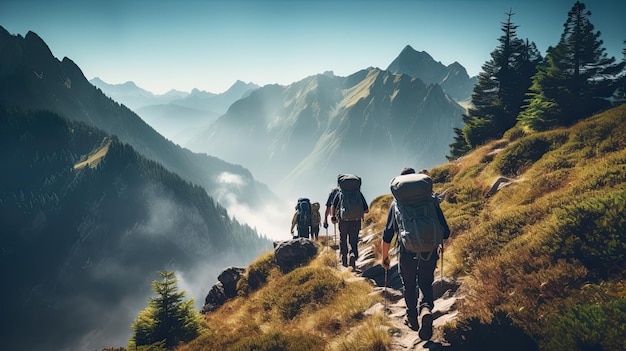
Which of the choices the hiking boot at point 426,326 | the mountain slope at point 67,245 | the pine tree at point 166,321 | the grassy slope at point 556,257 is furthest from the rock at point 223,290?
the mountain slope at point 67,245

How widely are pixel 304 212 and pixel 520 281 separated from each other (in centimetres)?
1235

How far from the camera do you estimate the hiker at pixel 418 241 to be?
6.05 m

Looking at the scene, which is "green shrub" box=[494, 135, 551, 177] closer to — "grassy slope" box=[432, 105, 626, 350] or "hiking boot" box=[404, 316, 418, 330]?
"grassy slope" box=[432, 105, 626, 350]

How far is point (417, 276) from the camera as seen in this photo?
6664 mm

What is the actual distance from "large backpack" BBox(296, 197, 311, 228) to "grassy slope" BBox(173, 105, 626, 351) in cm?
442

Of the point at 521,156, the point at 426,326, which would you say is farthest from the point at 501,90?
the point at 426,326

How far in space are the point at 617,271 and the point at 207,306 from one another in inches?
532

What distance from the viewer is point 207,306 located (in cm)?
1395

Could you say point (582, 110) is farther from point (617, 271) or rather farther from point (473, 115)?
point (617, 271)

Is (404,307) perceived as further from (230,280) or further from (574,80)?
(574,80)

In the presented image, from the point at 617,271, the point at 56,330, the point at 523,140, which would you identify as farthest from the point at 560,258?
the point at 56,330

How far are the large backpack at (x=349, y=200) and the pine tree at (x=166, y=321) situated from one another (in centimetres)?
563

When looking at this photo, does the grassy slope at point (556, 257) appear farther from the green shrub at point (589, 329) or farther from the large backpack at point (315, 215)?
the large backpack at point (315, 215)

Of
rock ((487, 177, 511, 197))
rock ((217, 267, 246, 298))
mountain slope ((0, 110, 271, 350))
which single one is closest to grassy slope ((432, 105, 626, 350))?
rock ((487, 177, 511, 197))
